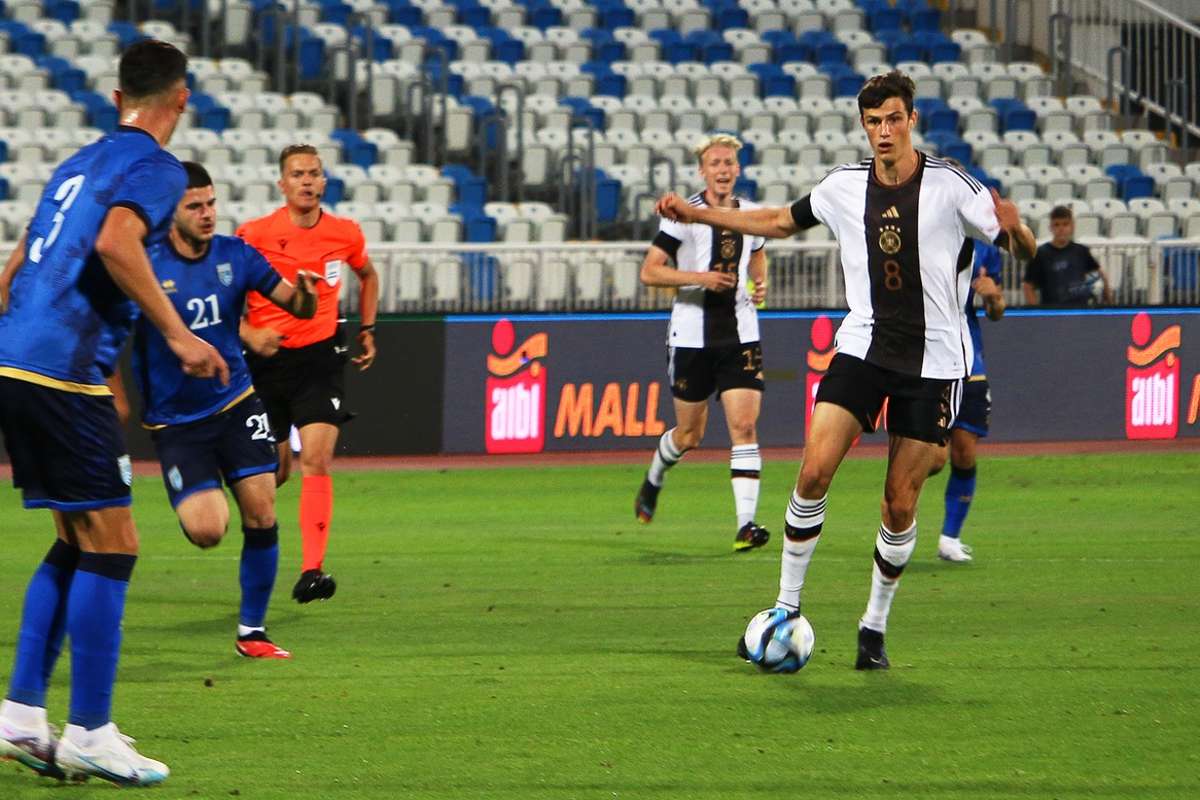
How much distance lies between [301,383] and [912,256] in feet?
11.3

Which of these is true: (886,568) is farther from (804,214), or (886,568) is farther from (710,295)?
(710,295)

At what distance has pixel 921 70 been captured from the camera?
89.4 feet

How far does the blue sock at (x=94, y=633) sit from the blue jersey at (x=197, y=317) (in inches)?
89.8

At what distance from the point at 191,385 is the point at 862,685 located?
9.94 feet

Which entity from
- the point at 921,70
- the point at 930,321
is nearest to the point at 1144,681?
the point at 930,321

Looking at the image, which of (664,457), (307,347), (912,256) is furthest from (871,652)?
(664,457)

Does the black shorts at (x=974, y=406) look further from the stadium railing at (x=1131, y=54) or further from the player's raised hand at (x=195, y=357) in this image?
the stadium railing at (x=1131, y=54)

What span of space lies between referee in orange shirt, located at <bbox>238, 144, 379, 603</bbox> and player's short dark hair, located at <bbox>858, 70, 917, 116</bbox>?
9.72ft

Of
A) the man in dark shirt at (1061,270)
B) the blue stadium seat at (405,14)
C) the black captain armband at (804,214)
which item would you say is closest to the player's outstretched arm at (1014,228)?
the black captain armband at (804,214)

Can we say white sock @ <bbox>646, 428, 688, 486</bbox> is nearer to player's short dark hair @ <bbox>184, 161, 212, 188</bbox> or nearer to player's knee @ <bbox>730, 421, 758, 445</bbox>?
player's knee @ <bbox>730, 421, 758, 445</bbox>

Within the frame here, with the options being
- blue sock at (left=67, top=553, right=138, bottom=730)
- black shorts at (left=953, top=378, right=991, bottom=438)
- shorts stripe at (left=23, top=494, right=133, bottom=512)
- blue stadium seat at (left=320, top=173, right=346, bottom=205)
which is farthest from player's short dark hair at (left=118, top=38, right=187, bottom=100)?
blue stadium seat at (left=320, top=173, right=346, bottom=205)

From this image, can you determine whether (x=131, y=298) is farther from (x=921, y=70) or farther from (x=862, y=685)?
(x=921, y=70)

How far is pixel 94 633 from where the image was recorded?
18.6ft

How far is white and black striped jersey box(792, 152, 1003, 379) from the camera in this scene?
7621mm
